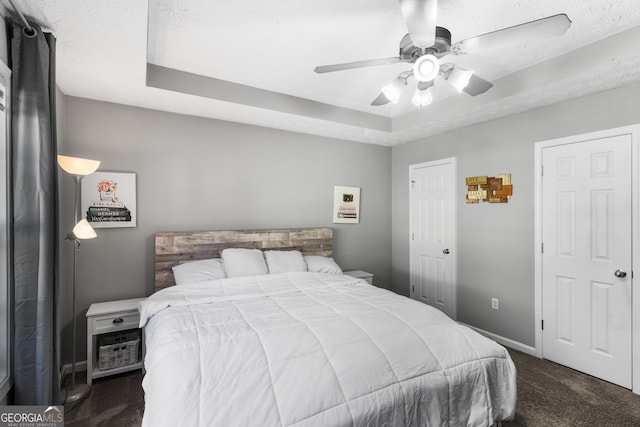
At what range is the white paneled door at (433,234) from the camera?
3678mm

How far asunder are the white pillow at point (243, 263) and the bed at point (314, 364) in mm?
423

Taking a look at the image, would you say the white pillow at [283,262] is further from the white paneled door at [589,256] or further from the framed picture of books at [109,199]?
the white paneled door at [589,256]

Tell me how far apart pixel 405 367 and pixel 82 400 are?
2313 mm

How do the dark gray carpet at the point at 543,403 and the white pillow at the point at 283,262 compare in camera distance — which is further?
the white pillow at the point at 283,262

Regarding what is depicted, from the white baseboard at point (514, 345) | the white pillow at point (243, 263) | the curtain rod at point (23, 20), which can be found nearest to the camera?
the curtain rod at point (23, 20)

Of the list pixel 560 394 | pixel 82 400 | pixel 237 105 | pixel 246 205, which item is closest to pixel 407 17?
pixel 237 105

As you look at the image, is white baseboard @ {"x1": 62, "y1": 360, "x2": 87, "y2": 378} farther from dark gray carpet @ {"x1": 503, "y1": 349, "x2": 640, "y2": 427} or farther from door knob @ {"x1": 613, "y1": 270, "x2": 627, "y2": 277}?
door knob @ {"x1": 613, "y1": 270, "x2": 627, "y2": 277}

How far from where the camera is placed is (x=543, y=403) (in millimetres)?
2186

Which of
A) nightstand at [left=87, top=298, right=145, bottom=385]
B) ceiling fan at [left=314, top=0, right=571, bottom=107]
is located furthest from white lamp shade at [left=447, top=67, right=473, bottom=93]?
nightstand at [left=87, top=298, right=145, bottom=385]

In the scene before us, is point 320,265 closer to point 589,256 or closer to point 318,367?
point 318,367

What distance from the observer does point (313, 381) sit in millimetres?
1360

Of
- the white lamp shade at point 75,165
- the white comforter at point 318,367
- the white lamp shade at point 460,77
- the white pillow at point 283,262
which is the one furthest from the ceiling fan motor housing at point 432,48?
the white lamp shade at point 75,165

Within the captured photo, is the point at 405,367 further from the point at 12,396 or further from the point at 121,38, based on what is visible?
the point at 121,38

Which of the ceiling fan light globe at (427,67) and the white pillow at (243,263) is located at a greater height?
the ceiling fan light globe at (427,67)
